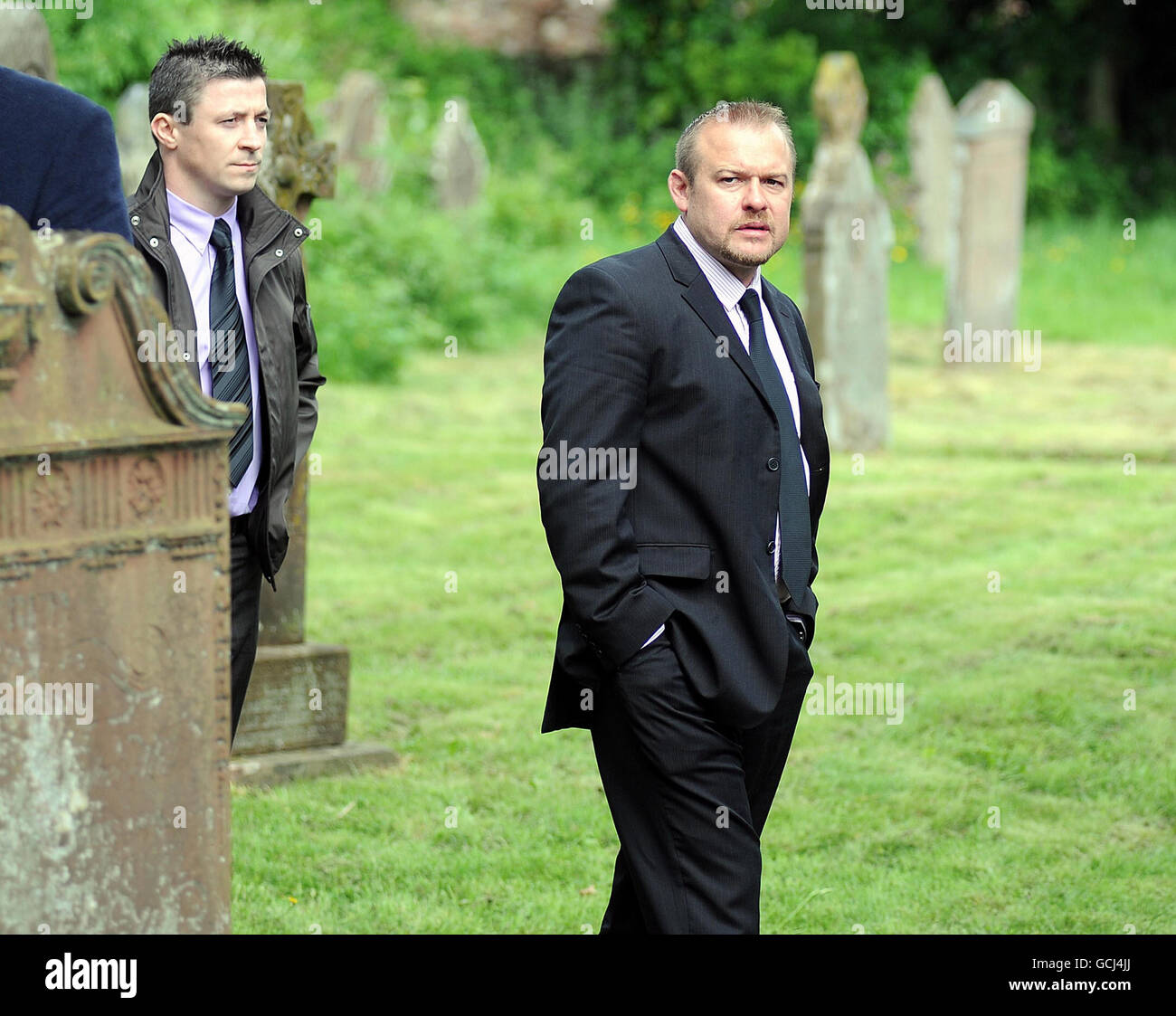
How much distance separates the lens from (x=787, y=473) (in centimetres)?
352

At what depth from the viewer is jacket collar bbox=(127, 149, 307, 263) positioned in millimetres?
3896

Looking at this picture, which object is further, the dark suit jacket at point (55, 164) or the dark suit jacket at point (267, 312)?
the dark suit jacket at point (267, 312)

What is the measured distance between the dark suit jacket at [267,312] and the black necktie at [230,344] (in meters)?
0.04

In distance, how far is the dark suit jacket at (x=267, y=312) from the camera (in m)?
3.89

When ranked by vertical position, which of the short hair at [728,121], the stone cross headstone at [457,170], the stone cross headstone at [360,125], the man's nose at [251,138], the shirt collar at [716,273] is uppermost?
the stone cross headstone at [360,125]

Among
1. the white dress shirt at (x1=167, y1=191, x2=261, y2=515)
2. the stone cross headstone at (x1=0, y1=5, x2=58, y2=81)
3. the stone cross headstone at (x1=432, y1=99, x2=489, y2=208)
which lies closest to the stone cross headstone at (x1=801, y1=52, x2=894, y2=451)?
the stone cross headstone at (x1=0, y1=5, x2=58, y2=81)

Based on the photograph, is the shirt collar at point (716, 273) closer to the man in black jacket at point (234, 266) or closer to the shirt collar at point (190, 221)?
the man in black jacket at point (234, 266)

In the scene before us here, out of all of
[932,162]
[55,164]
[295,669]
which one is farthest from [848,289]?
[932,162]

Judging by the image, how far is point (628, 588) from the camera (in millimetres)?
3332

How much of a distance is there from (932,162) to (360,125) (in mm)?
6598

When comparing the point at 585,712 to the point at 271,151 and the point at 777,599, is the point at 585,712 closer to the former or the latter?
the point at 777,599

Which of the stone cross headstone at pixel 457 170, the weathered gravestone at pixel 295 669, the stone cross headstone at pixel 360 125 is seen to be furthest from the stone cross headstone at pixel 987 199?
the weathered gravestone at pixel 295 669

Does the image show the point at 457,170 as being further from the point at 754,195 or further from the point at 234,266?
the point at 754,195

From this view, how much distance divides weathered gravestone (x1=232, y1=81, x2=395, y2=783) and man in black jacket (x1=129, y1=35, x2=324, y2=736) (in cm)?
146
